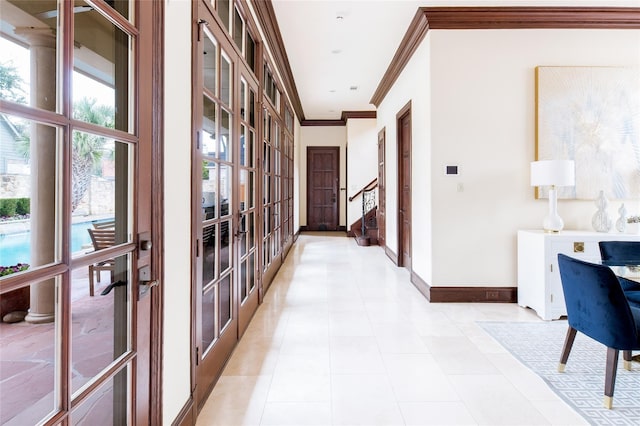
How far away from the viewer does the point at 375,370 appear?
2.50m

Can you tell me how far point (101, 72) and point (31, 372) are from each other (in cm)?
95

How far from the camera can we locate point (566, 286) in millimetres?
2367

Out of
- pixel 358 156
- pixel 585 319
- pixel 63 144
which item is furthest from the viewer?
pixel 358 156

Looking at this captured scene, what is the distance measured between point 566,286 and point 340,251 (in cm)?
520

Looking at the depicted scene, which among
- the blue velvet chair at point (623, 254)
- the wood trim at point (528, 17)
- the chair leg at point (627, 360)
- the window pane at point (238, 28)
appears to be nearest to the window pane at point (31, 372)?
the window pane at point (238, 28)

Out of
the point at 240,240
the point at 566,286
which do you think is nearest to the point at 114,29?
the point at 240,240

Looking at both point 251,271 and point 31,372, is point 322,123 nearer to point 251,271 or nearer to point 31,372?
point 251,271

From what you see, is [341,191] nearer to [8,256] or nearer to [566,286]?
[566,286]

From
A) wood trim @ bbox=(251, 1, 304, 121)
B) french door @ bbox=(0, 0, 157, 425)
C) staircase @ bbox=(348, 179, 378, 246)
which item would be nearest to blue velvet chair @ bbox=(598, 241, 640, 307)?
french door @ bbox=(0, 0, 157, 425)

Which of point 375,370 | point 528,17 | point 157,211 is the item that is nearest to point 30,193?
point 157,211

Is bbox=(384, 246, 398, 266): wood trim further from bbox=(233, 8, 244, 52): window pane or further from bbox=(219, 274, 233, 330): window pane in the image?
bbox=(233, 8, 244, 52): window pane

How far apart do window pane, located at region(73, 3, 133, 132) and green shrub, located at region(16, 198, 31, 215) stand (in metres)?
0.29

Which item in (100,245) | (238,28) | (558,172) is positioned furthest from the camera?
(558,172)

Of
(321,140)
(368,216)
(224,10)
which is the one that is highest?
(321,140)
